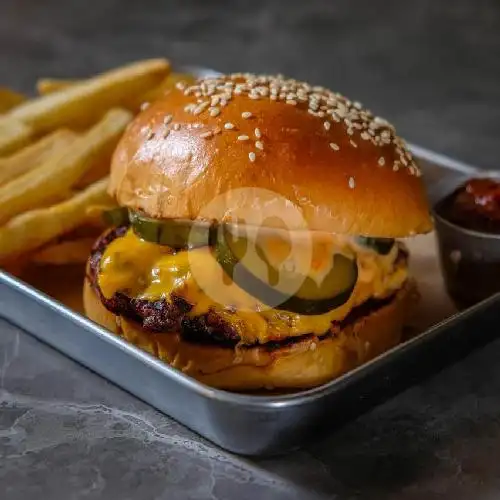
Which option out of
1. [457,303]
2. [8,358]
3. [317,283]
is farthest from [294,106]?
[8,358]

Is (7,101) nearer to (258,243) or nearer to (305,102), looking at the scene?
(305,102)

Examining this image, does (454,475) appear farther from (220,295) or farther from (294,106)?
(294,106)

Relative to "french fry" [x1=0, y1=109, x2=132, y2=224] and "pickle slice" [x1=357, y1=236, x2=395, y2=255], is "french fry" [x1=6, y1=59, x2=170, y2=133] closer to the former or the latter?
"french fry" [x1=0, y1=109, x2=132, y2=224]

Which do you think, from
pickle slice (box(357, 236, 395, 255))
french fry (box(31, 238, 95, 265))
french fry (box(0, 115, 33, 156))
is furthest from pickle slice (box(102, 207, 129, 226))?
pickle slice (box(357, 236, 395, 255))

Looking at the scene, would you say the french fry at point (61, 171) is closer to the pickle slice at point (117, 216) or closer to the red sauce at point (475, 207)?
the pickle slice at point (117, 216)

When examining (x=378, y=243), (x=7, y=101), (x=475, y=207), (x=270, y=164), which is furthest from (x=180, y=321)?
(x=7, y=101)

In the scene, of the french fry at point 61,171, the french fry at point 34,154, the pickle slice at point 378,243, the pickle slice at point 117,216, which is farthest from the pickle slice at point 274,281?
the french fry at point 34,154
